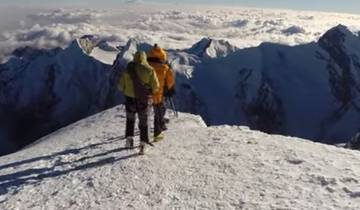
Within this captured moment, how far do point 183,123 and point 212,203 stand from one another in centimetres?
1278

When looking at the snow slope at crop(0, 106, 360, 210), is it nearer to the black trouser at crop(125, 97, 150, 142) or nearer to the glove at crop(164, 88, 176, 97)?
the black trouser at crop(125, 97, 150, 142)

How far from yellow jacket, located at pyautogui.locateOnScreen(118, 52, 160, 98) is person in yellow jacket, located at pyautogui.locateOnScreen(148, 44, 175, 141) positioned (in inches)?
66.9

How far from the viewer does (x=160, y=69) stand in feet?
58.2

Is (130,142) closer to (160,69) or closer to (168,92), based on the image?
(160,69)

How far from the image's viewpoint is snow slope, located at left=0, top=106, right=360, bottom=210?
39.0ft

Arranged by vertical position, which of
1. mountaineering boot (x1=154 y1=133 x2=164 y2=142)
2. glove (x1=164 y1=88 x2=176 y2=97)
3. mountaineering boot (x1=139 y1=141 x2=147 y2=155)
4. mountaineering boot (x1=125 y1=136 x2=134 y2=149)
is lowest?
mountaineering boot (x1=154 y1=133 x2=164 y2=142)

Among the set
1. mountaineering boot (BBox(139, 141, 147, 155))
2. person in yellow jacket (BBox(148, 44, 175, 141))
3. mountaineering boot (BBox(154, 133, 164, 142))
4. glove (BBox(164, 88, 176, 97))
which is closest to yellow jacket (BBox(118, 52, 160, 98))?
mountaineering boot (BBox(139, 141, 147, 155))

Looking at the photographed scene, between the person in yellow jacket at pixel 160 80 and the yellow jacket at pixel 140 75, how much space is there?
1700mm

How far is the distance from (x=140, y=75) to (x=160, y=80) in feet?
7.22

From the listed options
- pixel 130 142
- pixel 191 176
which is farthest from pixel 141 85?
pixel 191 176

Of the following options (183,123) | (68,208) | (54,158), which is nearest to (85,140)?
(54,158)

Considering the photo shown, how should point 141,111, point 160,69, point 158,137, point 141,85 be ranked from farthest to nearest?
point 158,137
point 160,69
point 141,111
point 141,85

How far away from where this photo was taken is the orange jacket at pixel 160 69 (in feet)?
58.0

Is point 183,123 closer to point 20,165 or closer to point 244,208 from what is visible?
point 20,165
